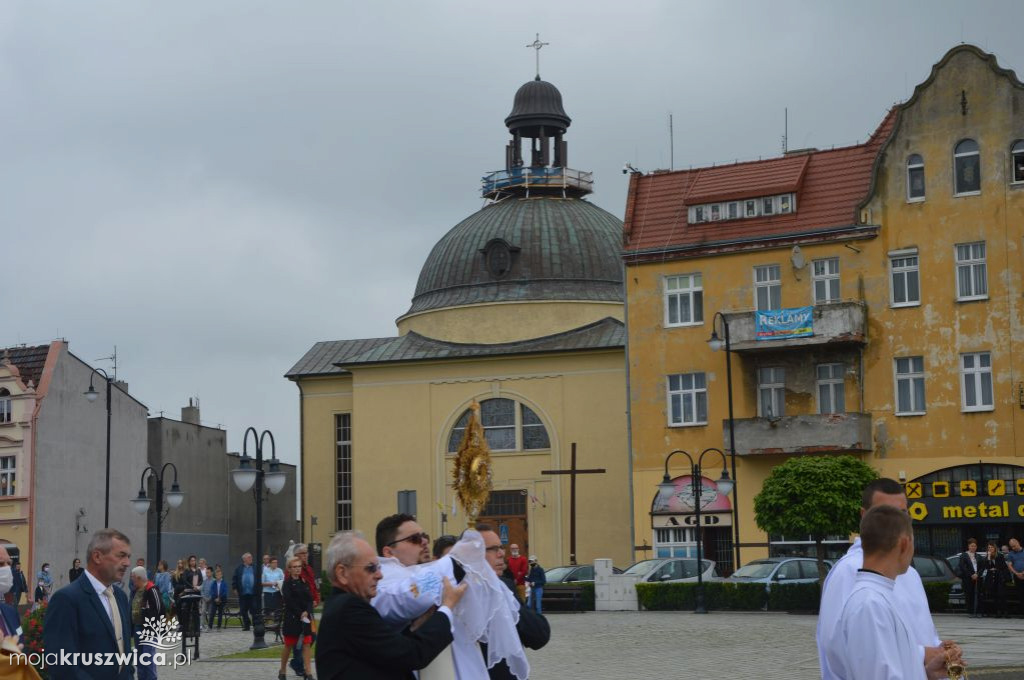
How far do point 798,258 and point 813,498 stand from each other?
441 inches

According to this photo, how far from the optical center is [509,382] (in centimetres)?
6012

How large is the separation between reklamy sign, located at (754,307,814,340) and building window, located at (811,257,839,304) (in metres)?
1.13

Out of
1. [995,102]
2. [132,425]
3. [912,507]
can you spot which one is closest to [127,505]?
[132,425]

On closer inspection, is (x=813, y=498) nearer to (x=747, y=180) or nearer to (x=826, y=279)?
(x=826, y=279)

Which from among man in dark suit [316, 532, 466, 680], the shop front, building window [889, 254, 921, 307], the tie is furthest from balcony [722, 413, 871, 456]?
man in dark suit [316, 532, 466, 680]

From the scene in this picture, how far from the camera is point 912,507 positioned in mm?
45156

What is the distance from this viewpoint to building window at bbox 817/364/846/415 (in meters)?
47.5

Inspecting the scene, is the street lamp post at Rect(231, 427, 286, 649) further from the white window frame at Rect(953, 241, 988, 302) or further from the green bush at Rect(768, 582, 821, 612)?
the white window frame at Rect(953, 241, 988, 302)

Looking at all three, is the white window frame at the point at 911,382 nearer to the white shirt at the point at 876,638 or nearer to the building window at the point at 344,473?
the building window at the point at 344,473

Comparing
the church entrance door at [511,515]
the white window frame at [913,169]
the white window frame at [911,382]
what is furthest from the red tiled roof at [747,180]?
the church entrance door at [511,515]

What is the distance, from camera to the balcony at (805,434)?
151ft

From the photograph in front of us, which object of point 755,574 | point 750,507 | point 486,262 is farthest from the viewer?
point 486,262

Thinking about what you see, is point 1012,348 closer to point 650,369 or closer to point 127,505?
point 650,369

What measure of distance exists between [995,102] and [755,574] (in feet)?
58.4
